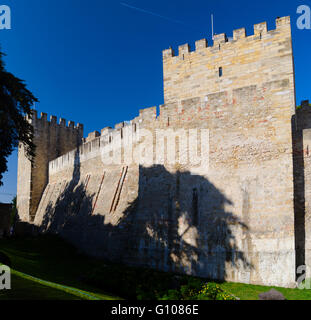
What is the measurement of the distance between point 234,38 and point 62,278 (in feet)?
46.3

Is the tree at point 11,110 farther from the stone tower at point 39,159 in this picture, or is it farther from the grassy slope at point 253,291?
the stone tower at point 39,159

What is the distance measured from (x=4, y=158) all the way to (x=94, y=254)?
698 centimetres

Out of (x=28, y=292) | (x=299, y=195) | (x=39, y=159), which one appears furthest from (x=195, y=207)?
(x=39, y=159)

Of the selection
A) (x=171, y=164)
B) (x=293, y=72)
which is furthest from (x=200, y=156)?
(x=293, y=72)

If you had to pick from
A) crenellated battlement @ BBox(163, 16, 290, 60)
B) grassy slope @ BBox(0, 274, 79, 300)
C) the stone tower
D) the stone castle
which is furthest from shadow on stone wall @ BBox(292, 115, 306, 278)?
the stone tower

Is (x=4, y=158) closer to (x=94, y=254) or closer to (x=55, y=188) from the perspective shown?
(x=94, y=254)

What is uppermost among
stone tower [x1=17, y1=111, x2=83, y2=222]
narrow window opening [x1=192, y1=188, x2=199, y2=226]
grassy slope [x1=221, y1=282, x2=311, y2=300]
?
stone tower [x1=17, y1=111, x2=83, y2=222]

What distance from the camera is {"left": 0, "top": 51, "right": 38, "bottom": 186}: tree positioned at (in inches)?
591

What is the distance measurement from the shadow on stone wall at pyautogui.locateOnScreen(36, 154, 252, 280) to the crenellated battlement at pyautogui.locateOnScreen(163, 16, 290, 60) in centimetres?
777

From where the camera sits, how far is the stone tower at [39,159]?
31.7 m

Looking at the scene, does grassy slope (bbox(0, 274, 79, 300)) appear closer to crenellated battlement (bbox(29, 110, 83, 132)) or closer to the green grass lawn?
the green grass lawn

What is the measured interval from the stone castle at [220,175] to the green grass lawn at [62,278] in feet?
3.16

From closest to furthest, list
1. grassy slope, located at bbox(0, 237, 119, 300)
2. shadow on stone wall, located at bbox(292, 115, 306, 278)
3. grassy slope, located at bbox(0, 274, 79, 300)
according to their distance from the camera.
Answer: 1. grassy slope, located at bbox(0, 274, 79, 300)
2. shadow on stone wall, located at bbox(292, 115, 306, 278)
3. grassy slope, located at bbox(0, 237, 119, 300)

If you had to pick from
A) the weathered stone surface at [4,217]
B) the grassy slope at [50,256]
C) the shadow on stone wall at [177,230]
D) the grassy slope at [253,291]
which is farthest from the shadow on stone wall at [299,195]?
the weathered stone surface at [4,217]
